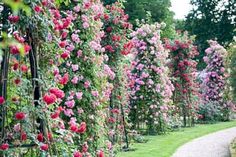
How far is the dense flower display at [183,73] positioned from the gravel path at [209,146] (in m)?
3.19

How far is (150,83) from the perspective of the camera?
12977 millimetres

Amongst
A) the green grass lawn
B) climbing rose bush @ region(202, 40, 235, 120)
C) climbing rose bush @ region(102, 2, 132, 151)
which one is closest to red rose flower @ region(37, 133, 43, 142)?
the green grass lawn

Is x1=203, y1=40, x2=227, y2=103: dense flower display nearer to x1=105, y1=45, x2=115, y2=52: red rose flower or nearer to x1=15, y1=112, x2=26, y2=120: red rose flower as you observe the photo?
x1=105, y1=45, x2=115, y2=52: red rose flower

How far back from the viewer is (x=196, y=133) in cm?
1287

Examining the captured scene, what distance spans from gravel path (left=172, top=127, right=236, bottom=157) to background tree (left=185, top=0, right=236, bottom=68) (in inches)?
902

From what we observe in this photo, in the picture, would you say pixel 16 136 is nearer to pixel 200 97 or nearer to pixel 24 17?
pixel 24 17

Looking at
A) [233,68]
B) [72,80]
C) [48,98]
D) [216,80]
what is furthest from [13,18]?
[216,80]

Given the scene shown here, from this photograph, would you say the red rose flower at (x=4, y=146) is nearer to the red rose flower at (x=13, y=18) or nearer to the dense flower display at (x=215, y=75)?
the red rose flower at (x=13, y=18)

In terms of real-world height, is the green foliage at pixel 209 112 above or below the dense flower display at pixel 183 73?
below

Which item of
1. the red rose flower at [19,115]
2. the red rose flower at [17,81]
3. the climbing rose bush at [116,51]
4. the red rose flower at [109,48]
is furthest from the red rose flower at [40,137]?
the red rose flower at [109,48]

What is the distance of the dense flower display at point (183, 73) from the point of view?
15.9m

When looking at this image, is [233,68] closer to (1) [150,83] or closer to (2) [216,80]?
(1) [150,83]

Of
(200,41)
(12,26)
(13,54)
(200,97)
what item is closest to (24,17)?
(12,26)

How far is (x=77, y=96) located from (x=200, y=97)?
12591 mm
